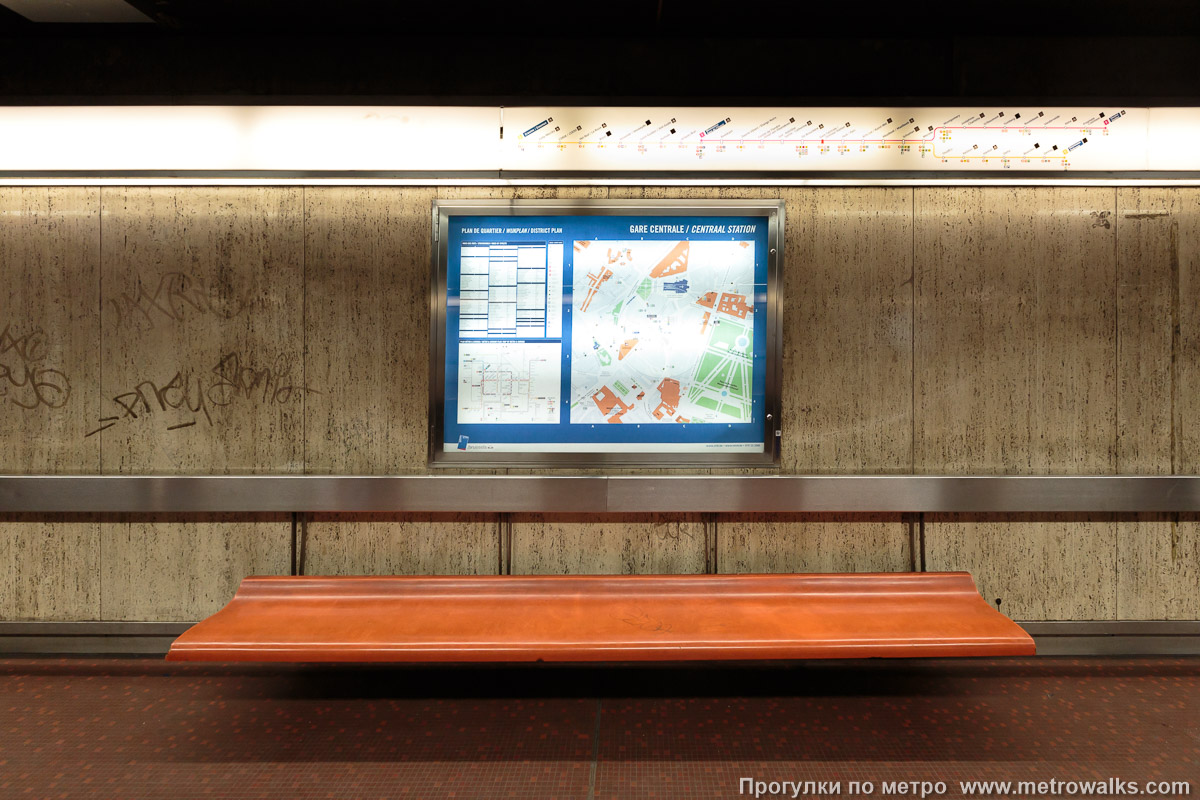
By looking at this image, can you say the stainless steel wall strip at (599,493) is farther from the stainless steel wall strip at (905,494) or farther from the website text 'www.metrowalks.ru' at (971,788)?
the website text 'www.metrowalks.ru' at (971,788)

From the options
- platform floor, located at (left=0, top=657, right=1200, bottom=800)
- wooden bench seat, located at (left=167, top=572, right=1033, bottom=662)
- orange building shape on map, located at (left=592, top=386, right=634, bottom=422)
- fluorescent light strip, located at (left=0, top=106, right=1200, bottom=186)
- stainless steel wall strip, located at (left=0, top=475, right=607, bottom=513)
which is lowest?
platform floor, located at (left=0, top=657, right=1200, bottom=800)

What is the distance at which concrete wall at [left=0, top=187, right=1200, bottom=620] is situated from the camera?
3201 millimetres

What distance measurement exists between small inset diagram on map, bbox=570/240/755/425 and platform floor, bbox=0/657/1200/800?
1415 mm

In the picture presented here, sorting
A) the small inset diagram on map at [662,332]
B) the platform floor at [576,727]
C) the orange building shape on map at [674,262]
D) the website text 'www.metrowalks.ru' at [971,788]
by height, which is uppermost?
the orange building shape on map at [674,262]

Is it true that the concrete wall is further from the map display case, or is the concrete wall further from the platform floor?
the platform floor

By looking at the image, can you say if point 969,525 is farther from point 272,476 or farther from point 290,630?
point 272,476

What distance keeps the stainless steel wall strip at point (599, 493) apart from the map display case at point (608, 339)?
17 centimetres

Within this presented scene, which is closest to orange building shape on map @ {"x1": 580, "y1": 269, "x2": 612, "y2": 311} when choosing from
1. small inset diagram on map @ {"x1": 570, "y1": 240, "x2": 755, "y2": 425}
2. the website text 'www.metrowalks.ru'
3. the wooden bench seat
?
small inset diagram on map @ {"x1": 570, "y1": 240, "x2": 755, "y2": 425}

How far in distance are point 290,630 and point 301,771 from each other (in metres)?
0.59

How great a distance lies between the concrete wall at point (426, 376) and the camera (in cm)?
320

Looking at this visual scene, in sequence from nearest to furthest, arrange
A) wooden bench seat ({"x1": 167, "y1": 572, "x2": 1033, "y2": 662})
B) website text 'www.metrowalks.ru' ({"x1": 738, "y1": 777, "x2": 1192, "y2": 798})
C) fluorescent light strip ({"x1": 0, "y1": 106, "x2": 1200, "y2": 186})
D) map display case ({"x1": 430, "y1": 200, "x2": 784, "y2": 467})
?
website text 'www.metrowalks.ru' ({"x1": 738, "y1": 777, "x2": 1192, "y2": 798}) < wooden bench seat ({"x1": 167, "y1": 572, "x2": 1033, "y2": 662}) < fluorescent light strip ({"x1": 0, "y1": 106, "x2": 1200, "y2": 186}) < map display case ({"x1": 430, "y1": 200, "x2": 784, "y2": 467})

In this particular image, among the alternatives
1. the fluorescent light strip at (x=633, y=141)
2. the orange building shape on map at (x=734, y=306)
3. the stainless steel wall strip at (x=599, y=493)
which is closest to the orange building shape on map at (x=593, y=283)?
the fluorescent light strip at (x=633, y=141)

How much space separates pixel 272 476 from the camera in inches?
123

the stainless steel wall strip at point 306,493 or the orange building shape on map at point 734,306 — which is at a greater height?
the orange building shape on map at point 734,306
